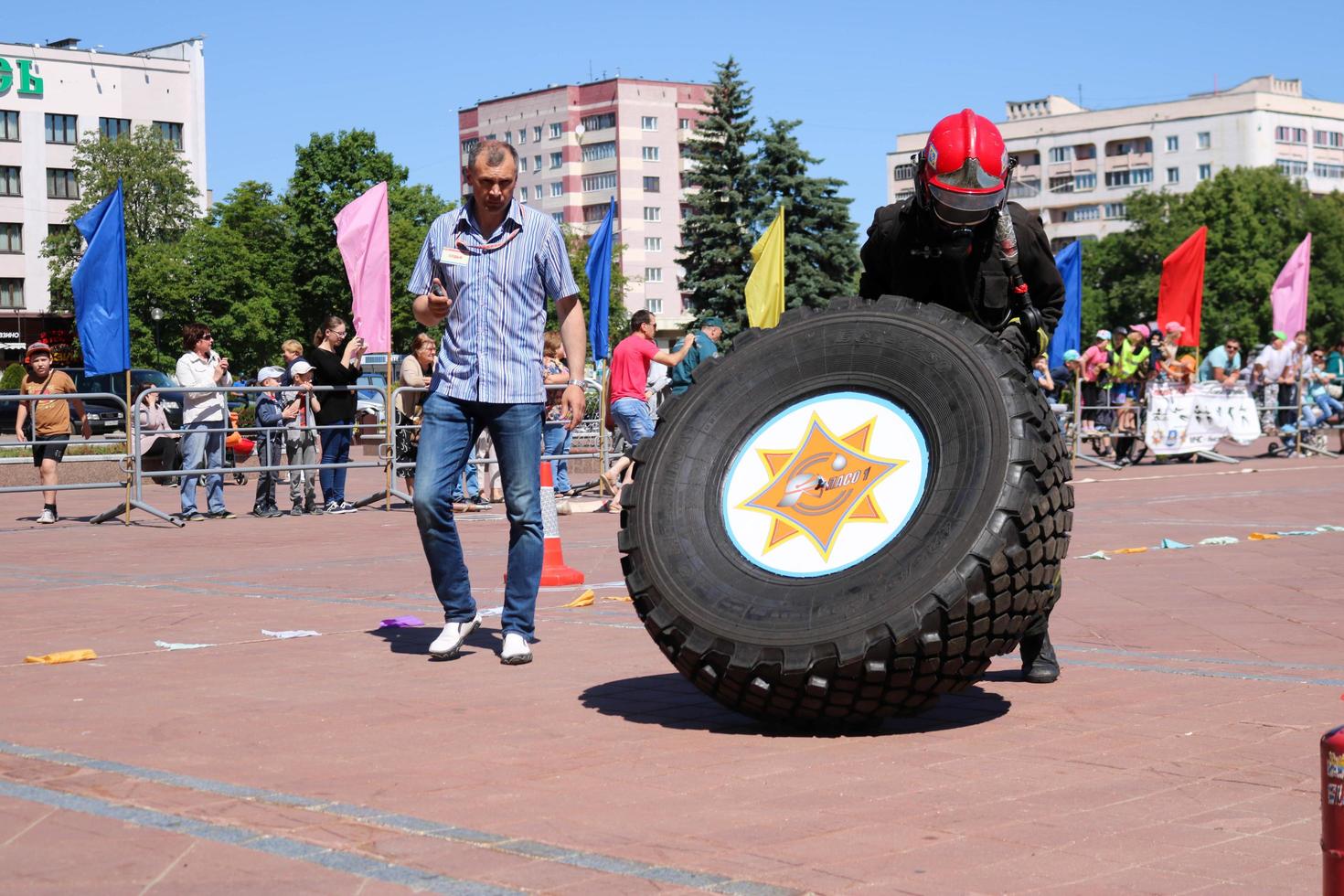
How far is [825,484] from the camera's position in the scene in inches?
218

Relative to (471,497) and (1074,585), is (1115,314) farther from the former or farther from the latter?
(1074,585)

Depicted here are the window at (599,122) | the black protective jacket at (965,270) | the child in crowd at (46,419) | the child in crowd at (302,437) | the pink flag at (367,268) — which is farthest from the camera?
the window at (599,122)

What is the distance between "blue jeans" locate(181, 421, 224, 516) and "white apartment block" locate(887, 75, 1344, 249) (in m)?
126

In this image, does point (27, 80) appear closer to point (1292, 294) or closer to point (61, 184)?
point (61, 184)

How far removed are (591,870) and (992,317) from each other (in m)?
3.06

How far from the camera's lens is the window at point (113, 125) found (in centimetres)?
9656

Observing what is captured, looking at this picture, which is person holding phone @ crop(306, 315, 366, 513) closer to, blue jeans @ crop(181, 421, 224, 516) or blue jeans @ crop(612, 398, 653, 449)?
blue jeans @ crop(181, 421, 224, 516)


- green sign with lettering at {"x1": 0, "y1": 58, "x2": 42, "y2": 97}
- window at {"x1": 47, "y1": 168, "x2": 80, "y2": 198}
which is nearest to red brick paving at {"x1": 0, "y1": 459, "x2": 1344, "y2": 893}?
green sign with lettering at {"x1": 0, "y1": 58, "x2": 42, "y2": 97}

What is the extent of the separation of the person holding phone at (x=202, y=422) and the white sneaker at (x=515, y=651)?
32.7 ft

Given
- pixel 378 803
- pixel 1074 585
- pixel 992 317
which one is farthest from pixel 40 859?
pixel 1074 585

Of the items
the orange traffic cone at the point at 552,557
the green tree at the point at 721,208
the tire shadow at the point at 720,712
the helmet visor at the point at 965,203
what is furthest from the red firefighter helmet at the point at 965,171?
the green tree at the point at 721,208

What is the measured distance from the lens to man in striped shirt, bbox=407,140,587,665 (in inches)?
274

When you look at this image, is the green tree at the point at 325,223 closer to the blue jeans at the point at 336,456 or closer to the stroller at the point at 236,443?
the stroller at the point at 236,443

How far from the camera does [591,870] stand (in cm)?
363
